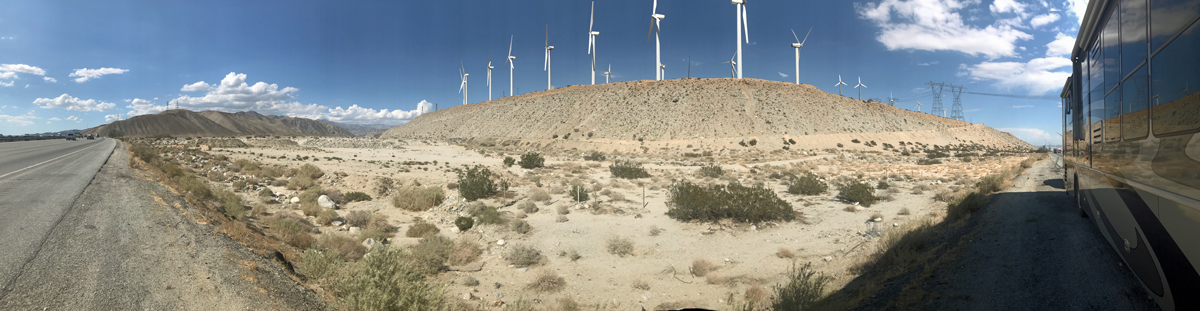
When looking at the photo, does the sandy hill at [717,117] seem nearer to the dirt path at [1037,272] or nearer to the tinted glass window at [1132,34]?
the dirt path at [1037,272]

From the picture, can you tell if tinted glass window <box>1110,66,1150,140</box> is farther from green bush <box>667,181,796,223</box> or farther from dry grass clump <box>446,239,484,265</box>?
dry grass clump <box>446,239,484,265</box>

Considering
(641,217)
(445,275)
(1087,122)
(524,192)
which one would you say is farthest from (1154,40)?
(524,192)

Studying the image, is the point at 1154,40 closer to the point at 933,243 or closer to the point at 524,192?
the point at 933,243

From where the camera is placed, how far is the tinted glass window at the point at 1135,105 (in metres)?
3.63

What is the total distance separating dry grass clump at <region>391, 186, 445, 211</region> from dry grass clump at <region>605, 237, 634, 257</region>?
7.45m

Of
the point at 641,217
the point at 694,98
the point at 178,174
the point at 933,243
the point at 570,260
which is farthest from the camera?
the point at 694,98

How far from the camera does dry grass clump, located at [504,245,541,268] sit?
30.1ft

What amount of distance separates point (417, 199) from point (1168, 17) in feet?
51.6

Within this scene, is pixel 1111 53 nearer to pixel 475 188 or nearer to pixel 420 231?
pixel 420 231

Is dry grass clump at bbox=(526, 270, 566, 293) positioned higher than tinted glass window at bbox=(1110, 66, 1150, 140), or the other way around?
tinted glass window at bbox=(1110, 66, 1150, 140)

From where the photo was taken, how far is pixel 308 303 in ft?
16.4

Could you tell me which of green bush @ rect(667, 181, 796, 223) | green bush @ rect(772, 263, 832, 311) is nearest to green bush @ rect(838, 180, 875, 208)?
green bush @ rect(667, 181, 796, 223)

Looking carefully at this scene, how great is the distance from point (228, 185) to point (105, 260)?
15043 mm

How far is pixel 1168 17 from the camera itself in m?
3.09
